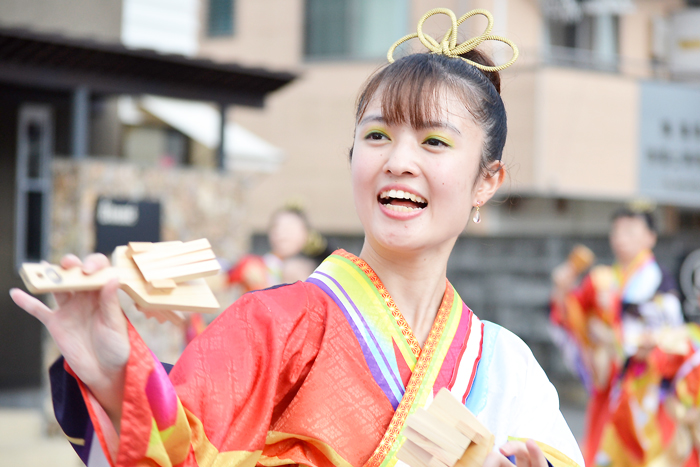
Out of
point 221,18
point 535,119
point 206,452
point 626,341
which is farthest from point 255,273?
point 221,18

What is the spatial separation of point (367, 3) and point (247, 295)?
9639 millimetres

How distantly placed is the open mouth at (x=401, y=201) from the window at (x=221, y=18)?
33.5 ft

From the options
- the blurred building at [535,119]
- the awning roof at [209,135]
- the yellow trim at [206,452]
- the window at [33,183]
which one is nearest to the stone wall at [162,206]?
the awning roof at [209,135]

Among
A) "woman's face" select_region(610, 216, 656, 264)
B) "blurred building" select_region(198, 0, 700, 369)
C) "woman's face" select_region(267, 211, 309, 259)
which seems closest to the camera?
"woman's face" select_region(267, 211, 309, 259)

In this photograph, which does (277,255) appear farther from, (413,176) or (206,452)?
(206,452)

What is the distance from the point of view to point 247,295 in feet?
4.97

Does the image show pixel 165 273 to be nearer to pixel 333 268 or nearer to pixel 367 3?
pixel 333 268

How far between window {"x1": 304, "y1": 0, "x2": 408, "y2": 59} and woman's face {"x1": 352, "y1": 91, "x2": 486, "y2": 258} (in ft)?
29.8

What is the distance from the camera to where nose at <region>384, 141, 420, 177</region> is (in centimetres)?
156

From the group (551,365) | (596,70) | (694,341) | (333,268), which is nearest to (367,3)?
(596,70)

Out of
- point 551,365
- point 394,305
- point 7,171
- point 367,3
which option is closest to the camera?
point 394,305

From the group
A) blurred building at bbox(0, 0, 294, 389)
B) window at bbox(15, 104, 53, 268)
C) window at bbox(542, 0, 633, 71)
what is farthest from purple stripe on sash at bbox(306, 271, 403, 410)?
window at bbox(542, 0, 633, 71)

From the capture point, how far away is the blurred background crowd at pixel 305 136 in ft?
20.9

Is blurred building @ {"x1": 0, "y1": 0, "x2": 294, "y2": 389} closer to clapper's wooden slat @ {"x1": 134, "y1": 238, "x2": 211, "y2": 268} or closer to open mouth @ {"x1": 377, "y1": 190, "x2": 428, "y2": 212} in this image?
open mouth @ {"x1": 377, "y1": 190, "x2": 428, "y2": 212}
